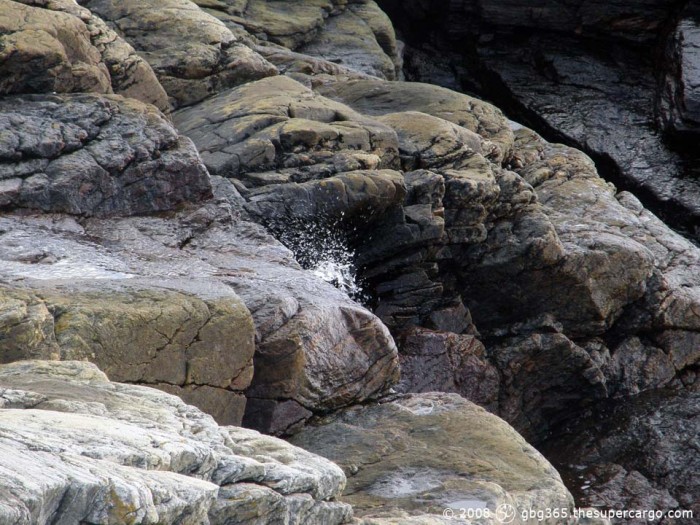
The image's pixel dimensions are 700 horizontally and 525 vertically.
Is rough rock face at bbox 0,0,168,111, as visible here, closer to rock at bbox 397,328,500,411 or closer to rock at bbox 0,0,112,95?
rock at bbox 0,0,112,95

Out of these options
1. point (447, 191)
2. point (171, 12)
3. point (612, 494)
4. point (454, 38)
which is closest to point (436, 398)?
point (612, 494)

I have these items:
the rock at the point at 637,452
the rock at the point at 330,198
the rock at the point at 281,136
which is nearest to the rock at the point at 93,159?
the rock at the point at 330,198

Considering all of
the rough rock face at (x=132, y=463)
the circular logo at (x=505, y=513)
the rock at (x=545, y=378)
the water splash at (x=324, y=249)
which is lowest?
the rock at (x=545, y=378)

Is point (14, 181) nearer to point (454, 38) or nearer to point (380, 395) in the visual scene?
point (380, 395)

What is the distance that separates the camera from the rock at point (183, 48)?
54.4 ft

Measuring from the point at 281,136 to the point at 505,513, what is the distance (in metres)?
8.20

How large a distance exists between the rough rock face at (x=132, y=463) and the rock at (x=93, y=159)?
4.77 meters

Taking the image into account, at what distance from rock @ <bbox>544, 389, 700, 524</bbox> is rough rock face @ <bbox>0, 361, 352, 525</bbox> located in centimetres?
776

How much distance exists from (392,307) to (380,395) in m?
4.75

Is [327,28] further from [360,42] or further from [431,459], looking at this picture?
[431,459]

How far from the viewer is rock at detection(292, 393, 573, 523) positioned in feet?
26.1

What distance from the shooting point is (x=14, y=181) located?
11.3 meters

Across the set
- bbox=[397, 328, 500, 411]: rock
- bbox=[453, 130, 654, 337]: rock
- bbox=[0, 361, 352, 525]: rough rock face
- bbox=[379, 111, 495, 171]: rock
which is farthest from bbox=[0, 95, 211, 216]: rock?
bbox=[453, 130, 654, 337]: rock

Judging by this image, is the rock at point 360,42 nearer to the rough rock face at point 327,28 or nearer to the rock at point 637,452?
the rough rock face at point 327,28
